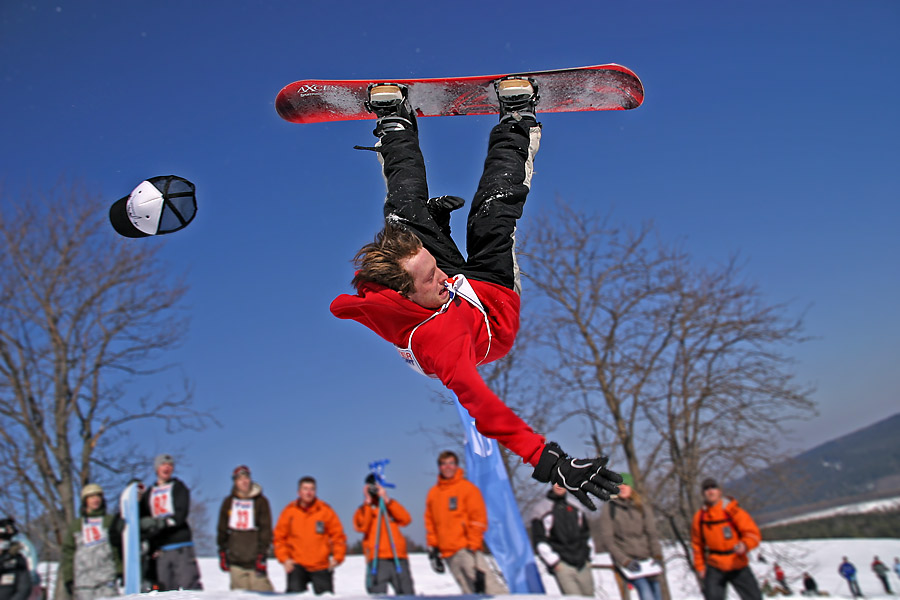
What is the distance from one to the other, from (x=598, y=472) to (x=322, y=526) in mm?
4610

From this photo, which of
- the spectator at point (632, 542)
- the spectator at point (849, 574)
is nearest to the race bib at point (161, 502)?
the spectator at point (632, 542)

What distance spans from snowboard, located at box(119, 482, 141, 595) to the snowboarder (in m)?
3.57

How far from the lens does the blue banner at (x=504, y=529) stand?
620 centimetres

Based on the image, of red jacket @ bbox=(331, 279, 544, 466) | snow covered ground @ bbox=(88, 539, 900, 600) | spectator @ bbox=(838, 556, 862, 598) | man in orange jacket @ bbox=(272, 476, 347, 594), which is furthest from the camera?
spectator @ bbox=(838, 556, 862, 598)

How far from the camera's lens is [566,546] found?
6160 mm

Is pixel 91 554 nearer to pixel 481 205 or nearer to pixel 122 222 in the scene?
pixel 122 222

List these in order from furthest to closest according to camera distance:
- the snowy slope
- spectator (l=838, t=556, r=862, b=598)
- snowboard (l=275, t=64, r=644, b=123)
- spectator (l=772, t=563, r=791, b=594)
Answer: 1. the snowy slope
2. spectator (l=838, t=556, r=862, b=598)
3. spectator (l=772, t=563, r=791, b=594)
4. snowboard (l=275, t=64, r=644, b=123)

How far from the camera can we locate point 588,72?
4.20 metres

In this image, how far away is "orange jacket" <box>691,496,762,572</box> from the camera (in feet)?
20.3

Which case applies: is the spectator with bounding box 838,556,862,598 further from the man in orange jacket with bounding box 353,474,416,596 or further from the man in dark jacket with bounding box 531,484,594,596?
the man in orange jacket with bounding box 353,474,416,596

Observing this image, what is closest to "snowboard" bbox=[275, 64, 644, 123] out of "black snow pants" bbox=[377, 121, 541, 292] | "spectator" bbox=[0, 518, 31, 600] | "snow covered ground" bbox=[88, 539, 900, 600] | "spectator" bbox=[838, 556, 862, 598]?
"black snow pants" bbox=[377, 121, 541, 292]

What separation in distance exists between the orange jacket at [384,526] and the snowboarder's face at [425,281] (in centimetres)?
403

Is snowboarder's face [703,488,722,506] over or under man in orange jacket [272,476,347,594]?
under

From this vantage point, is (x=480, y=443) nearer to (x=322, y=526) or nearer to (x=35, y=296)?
(x=322, y=526)
